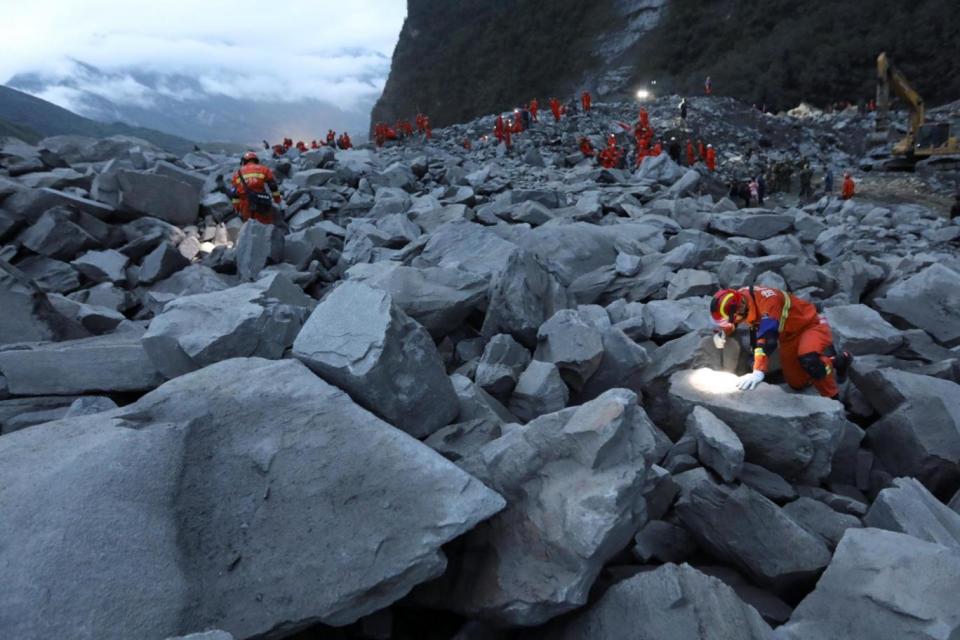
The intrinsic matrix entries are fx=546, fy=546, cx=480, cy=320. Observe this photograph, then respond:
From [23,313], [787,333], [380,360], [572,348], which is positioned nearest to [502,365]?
[572,348]

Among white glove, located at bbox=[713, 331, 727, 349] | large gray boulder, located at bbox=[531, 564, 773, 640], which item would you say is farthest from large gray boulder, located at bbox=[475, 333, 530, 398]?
large gray boulder, located at bbox=[531, 564, 773, 640]

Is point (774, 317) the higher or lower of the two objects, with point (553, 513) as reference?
higher

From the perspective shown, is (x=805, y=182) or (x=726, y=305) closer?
(x=726, y=305)

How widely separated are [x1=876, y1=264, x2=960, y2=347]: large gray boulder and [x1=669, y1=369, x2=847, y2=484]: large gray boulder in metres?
2.73

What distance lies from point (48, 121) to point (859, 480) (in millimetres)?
98797

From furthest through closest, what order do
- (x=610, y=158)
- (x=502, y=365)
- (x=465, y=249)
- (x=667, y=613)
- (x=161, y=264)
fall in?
(x=610, y=158), (x=161, y=264), (x=465, y=249), (x=502, y=365), (x=667, y=613)

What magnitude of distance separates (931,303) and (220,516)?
6433mm

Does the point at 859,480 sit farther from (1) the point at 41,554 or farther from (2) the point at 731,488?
(1) the point at 41,554

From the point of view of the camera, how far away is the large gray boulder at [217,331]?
11.0ft

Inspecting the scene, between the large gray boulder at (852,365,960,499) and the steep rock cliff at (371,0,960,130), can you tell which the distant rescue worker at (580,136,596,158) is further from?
the steep rock cliff at (371,0,960,130)

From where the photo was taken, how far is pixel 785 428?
10.8ft

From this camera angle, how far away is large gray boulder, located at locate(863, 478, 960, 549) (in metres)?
2.69

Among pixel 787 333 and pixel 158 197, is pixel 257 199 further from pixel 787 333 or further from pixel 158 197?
pixel 787 333

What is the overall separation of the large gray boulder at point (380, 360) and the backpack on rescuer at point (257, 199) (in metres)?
6.03
